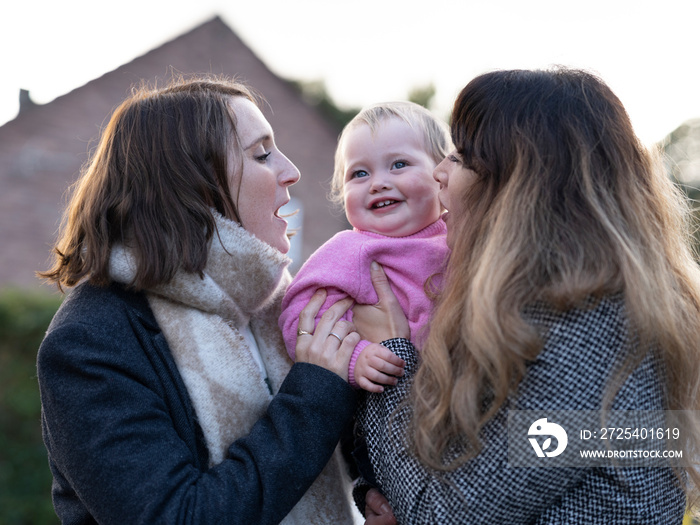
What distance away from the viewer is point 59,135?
11383 mm

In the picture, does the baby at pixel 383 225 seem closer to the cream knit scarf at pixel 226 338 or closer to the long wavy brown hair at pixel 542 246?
the cream knit scarf at pixel 226 338

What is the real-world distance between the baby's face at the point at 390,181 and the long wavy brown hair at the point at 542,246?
1.77 feet

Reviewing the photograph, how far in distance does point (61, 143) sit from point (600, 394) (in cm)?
1176

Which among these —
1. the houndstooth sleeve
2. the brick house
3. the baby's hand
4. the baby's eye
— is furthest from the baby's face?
the brick house

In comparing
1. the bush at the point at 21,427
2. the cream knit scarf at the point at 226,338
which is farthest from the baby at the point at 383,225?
the bush at the point at 21,427

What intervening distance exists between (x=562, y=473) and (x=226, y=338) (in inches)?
46.4

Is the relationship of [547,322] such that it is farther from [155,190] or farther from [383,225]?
[155,190]

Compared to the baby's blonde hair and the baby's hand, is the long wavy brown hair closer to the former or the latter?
the baby's hand

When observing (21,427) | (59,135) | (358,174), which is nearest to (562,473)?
(358,174)

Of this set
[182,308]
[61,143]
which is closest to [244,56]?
[61,143]

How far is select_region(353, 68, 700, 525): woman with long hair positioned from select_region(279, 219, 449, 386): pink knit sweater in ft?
1.10

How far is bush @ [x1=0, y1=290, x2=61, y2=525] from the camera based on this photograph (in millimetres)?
5906

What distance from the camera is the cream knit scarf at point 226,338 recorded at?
2053mm

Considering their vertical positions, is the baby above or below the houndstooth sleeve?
above
